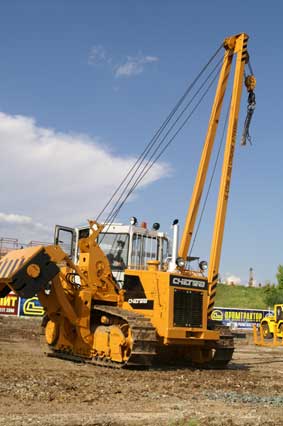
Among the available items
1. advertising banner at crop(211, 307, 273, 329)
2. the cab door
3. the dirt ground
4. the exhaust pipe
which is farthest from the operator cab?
advertising banner at crop(211, 307, 273, 329)

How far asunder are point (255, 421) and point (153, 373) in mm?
5235

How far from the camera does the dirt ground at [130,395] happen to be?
7707 mm

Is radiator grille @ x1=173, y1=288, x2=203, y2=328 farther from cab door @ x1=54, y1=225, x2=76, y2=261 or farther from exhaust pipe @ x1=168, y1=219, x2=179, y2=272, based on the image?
cab door @ x1=54, y1=225, x2=76, y2=261

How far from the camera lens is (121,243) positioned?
53.1 ft

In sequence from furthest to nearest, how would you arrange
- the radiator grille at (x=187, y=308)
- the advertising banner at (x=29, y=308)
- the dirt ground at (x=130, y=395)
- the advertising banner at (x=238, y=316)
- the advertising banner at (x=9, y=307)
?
the advertising banner at (x=238, y=316), the advertising banner at (x=29, y=308), the advertising banner at (x=9, y=307), the radiator grille at (x=187, y=308), the dirt ground at (x=130, y=395)

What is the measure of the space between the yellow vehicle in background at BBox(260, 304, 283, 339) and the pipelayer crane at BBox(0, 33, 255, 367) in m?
14.7

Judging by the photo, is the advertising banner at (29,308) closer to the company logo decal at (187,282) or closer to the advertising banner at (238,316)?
the advertising banner at (238,316)

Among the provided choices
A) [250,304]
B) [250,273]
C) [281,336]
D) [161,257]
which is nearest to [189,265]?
[161,257]

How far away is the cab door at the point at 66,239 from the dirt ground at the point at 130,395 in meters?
3.12

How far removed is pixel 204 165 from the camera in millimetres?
17969

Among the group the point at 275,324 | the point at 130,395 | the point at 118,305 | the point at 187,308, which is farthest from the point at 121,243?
the point at 275,324

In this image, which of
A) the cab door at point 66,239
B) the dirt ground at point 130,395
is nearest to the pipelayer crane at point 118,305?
the dirt ground at point 130,395

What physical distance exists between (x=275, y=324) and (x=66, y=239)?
1683 centimetres

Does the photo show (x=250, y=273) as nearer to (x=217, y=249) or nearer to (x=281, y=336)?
(x=281, y=336)
